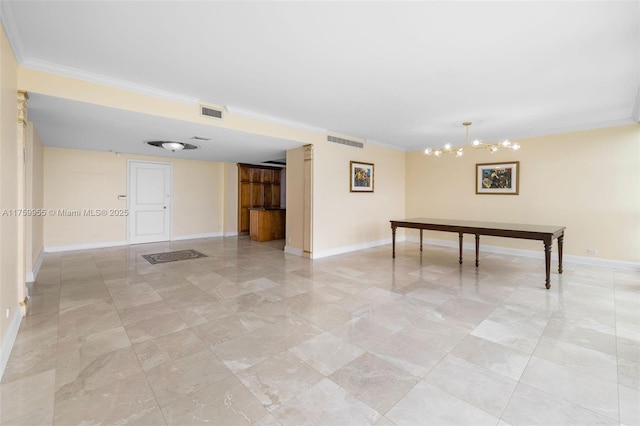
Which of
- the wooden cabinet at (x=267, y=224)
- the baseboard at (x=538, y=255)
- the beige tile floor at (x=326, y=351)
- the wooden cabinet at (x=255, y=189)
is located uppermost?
the wooden cabinet at (x=255, y=189)

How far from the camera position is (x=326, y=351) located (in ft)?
7.40

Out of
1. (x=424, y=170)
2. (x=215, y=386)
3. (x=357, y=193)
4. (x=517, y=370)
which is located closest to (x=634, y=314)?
(x=517, y=370)

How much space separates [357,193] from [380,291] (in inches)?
127

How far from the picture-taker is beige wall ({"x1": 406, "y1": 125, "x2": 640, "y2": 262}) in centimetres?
489

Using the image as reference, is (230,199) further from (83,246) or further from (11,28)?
(11,28)

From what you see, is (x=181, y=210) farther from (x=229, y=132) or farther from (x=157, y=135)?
(x=229, y=132)

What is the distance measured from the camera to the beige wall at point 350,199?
18.9 ft

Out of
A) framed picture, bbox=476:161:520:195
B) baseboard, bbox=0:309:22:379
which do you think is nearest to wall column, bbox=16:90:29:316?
baseboard, bbox=0:309:22:379

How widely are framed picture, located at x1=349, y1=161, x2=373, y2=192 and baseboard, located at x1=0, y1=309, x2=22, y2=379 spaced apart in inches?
209

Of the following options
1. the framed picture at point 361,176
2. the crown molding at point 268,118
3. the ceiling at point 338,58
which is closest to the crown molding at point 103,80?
the ceiling at point 338,58

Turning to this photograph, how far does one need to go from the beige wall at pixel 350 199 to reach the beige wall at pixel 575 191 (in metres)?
1.48

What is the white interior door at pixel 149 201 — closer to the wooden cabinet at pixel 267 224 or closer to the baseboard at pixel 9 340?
the wooden cabinet at pixel 267 224

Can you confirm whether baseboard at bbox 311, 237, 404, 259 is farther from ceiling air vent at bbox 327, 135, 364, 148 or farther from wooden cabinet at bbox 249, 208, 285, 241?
wooden cabinet at bbox 249, 208, 285, 241

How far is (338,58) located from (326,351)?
2577 millimetres
